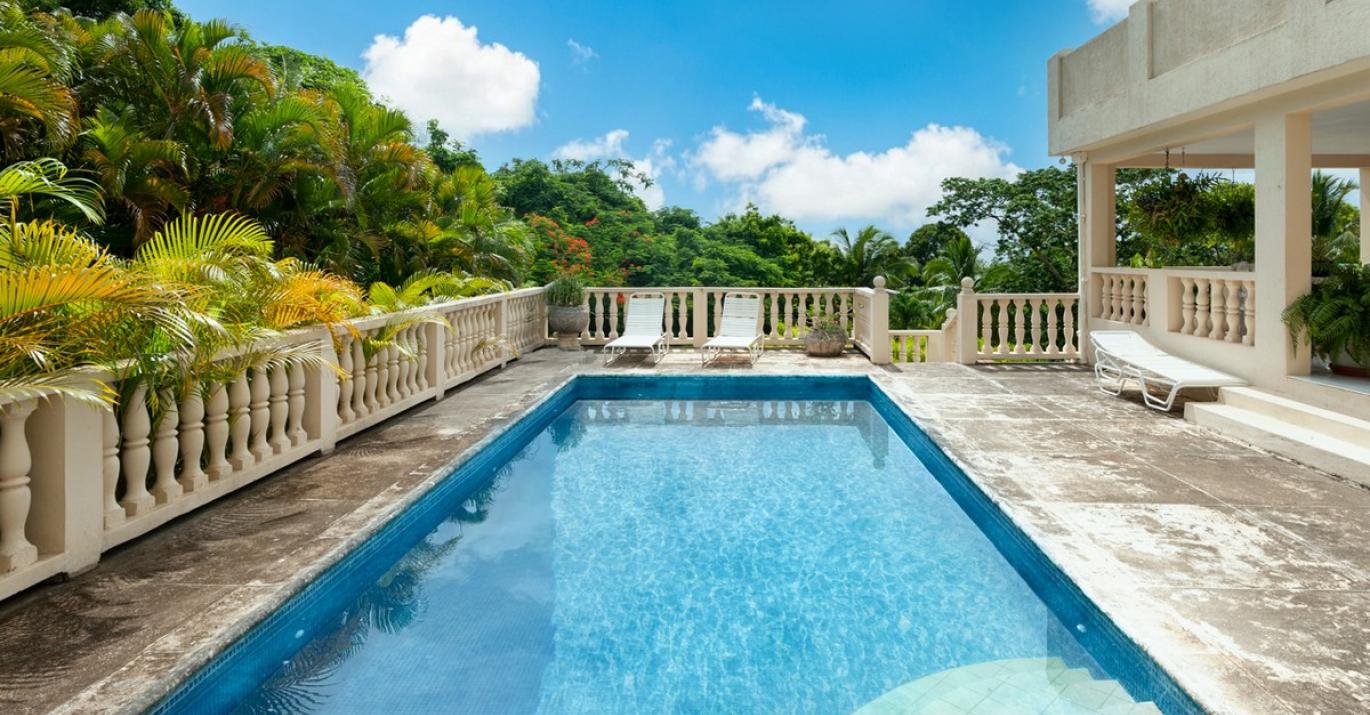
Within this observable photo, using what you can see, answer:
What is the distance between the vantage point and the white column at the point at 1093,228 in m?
11.3

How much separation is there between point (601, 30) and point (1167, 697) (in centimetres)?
3378

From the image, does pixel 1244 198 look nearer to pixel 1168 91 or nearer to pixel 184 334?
pixel 1168 91

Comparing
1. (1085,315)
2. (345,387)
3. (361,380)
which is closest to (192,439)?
(345,387)

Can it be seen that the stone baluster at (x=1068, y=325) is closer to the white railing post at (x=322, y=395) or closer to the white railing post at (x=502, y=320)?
the white railing post at (x=502, y=320)

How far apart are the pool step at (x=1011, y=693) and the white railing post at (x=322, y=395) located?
14.5 ft

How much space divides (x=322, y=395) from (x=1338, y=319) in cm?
798

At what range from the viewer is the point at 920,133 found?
4178 cm

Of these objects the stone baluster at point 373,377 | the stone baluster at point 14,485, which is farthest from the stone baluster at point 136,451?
the stone baluster at point 373,377

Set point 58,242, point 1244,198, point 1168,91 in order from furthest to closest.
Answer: point 1244,198
point 1168,91
point 58,242

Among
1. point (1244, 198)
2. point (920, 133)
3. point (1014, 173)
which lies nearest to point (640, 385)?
point (1244, 198)

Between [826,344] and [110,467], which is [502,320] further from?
[110,467]

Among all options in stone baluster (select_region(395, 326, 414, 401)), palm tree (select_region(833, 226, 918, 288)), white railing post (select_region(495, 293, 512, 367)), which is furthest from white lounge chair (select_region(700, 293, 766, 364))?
palm tree (select_region(833, 226, 918, 288))

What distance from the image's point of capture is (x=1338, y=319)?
22.3 ft

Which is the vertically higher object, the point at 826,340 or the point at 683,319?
the point at 683,319
